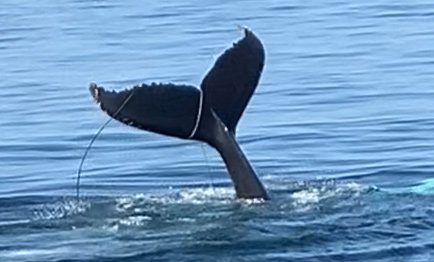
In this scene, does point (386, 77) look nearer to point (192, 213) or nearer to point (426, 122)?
point (426, 122)

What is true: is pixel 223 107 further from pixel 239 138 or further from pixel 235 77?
pixel 239 138

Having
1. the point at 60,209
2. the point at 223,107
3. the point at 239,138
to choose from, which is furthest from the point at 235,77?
the point at 239,138

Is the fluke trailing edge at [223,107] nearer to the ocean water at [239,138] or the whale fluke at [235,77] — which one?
the whale fluke at [235,77]

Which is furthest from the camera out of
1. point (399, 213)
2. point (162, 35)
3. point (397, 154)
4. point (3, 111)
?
point (162, 35)

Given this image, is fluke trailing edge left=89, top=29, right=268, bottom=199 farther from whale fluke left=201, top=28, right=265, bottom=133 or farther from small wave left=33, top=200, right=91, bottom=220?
small wave left=33, top=200, right=91, bottom=220

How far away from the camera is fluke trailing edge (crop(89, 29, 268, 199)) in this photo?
50.2 ft

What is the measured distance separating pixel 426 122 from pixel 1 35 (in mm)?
12636

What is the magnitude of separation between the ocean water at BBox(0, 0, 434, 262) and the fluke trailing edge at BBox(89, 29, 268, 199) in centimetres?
28

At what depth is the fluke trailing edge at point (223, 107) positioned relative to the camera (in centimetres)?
1529

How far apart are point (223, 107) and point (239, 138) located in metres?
4.96

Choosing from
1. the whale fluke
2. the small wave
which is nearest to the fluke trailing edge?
the whale fluke

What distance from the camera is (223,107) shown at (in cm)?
1559

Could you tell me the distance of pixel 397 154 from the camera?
19.0m

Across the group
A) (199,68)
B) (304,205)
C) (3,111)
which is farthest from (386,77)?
(304,205)
